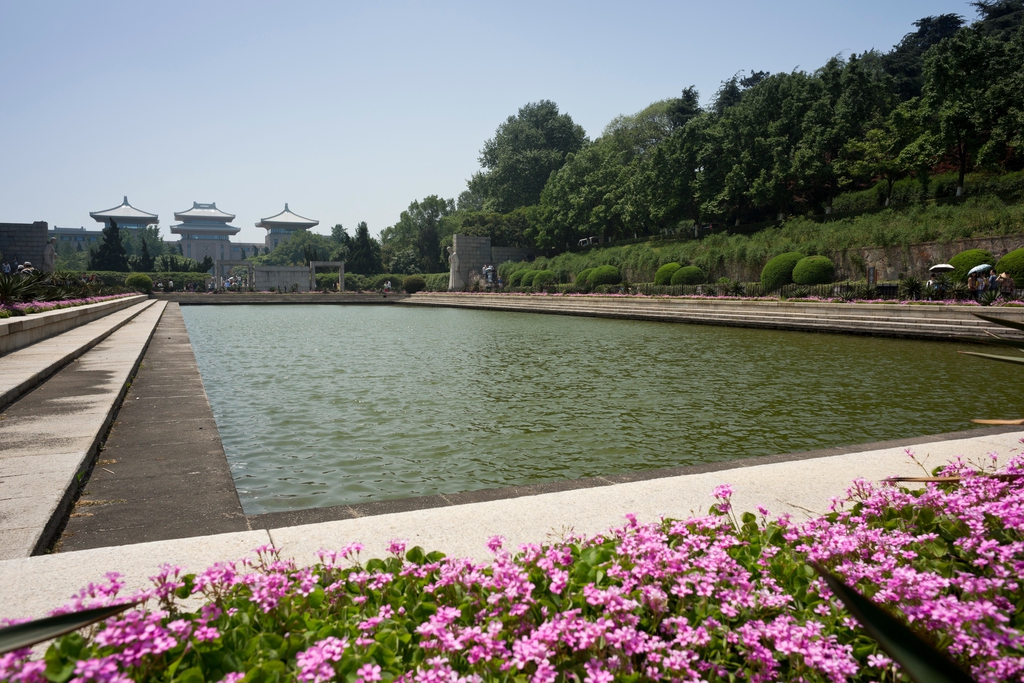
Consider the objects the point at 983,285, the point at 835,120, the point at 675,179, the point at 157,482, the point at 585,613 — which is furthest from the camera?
the point at 675,179

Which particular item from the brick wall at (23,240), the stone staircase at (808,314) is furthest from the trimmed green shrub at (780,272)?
the brick wall at (23,240)

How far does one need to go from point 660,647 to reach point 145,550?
2232 millimetres

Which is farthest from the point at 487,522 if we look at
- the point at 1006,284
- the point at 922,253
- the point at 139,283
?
the point at 139,283

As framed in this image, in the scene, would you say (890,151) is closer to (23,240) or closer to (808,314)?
(808,314)

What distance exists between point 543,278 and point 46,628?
46.5m

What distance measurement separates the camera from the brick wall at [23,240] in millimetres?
46219

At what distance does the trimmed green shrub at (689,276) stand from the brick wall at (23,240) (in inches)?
1750

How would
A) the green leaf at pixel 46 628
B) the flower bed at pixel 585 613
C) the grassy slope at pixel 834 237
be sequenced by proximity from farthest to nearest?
1. the grassy slope at pixel 834 237
2. the flower bed at pixel 585 613
3. the green leaf at pixel 46 628

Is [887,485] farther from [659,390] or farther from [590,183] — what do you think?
[590,183]

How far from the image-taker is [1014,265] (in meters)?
20.0

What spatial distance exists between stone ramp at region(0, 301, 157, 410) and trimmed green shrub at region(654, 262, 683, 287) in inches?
1075

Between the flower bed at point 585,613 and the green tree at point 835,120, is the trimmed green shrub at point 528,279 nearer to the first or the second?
the green tree at point 835,120

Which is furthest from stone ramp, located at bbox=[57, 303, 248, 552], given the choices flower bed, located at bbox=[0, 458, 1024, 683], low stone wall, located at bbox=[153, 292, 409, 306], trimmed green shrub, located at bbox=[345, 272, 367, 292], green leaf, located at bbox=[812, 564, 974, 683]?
trimmed green shrub, located at bbox=[345, 272, 367, 292]

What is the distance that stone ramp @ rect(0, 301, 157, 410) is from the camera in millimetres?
6435
